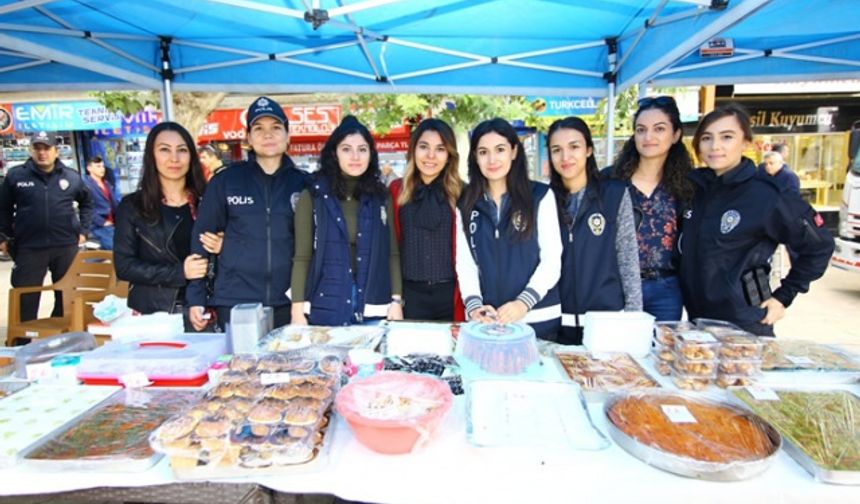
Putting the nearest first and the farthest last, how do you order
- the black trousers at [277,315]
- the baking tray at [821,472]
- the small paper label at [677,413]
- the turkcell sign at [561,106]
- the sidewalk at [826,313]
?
the baking tray at [821,472]
the small paper label at [677,413]
the black trousers at [277,315]
the sidewalk at [826,313]
the turkcell sign at [561,106]

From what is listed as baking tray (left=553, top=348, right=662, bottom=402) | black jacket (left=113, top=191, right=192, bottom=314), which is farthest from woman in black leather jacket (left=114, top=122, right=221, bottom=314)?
baking tray (left=553, top=348, right=662, bottom=402)

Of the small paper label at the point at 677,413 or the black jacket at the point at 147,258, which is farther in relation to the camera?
the black jacket at the point at 147,258

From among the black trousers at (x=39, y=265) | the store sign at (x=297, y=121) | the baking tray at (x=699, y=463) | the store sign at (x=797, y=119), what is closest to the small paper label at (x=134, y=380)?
the baking tray at (x=699, y=463)

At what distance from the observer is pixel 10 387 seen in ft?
5.46

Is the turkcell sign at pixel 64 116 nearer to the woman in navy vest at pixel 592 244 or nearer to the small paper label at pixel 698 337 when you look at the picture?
the woman in navy vest at pixel 592 244

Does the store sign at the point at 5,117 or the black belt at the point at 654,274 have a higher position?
the store sign at the point at 5,117

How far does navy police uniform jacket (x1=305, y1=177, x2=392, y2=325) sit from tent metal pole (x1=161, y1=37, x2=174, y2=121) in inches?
86.5

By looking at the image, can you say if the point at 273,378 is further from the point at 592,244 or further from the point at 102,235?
the point at 102,235

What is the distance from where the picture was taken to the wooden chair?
3764mm

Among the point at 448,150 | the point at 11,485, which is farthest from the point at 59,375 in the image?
the point at 448,150

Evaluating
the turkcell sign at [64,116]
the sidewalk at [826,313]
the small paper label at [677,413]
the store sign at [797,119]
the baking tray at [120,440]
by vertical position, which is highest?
the turkcell sign at [64,116]

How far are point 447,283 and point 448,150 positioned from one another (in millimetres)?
704

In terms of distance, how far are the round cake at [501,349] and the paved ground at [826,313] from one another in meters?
4.24

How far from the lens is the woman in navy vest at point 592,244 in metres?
2.31
